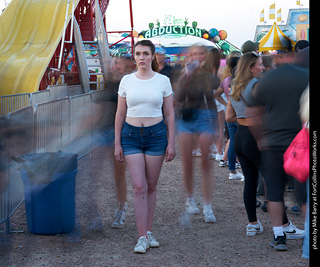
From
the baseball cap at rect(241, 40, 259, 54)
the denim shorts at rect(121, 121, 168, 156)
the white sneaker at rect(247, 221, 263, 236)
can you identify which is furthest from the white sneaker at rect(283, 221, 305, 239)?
the baseball cap at rect(241, 40, 259, 54)

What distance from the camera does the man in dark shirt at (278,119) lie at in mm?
4750

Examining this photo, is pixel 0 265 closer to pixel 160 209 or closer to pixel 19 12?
pixel 160 209

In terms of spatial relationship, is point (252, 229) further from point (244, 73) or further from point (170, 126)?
point (244, 73)

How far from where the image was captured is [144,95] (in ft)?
16.9

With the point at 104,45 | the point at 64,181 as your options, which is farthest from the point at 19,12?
the point at 64,181

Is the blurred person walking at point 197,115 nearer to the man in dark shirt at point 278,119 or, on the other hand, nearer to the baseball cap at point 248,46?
the baseball cap at point 248,46

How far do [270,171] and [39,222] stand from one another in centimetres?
241

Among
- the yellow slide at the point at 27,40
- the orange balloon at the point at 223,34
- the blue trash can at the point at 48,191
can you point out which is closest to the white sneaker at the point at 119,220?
the blue trash can at the point at 48,191

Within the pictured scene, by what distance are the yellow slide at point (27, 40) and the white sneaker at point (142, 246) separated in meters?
11.9

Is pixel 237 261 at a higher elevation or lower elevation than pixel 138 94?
lower
